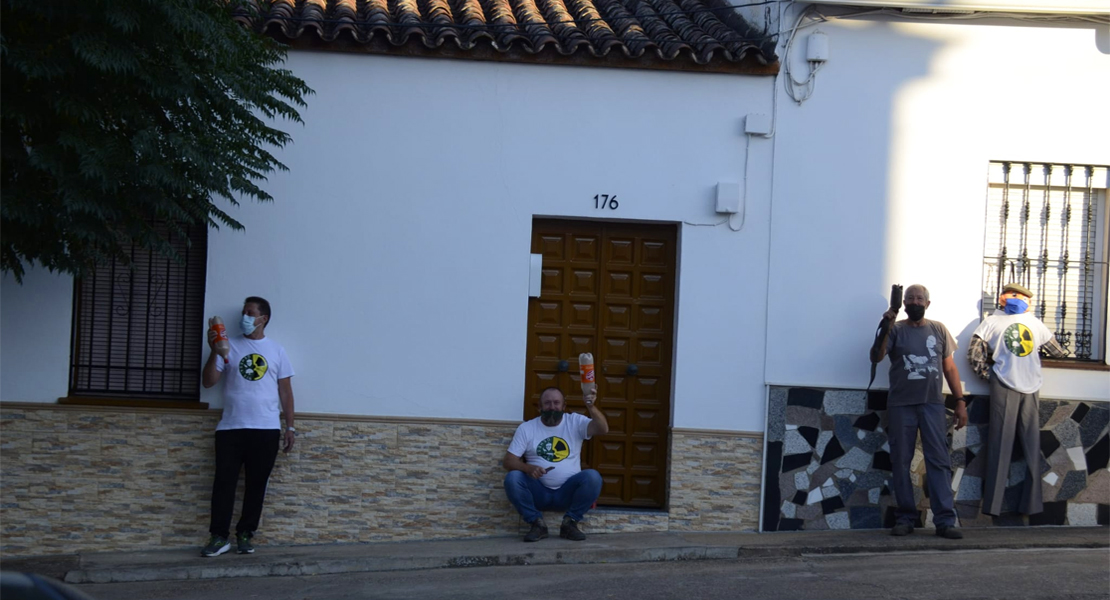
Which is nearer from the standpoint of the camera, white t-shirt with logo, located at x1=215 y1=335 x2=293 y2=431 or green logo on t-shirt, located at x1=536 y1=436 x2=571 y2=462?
white t-shirt with logo, located at x1=215 y1=335 x2=293 y2=431

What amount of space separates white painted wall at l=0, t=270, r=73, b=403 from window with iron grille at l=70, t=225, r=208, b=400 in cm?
16

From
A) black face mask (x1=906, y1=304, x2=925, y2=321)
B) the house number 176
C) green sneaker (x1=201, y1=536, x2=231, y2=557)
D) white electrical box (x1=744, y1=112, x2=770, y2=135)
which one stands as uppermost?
white electrical box (x1=744, y1=112, x2=770, y2=135)

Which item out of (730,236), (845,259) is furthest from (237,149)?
(845,259)

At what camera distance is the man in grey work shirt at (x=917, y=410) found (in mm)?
8164

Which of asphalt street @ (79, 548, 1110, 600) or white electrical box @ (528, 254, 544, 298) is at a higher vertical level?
white electrical box @ (528, 254, 544, 298)

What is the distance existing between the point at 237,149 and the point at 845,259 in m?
4.61

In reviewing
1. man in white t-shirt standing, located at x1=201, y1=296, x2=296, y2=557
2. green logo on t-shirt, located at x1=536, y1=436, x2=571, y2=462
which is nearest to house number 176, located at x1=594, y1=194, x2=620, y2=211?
green logo on t-shirt, located at x1=536, y1=436, x2=571, y2=462

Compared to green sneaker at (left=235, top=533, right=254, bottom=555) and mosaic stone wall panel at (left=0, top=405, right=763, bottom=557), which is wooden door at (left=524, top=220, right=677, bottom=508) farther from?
green sneaker at (left=235, top=533, right=254, bottom=555)

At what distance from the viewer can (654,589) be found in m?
6.93

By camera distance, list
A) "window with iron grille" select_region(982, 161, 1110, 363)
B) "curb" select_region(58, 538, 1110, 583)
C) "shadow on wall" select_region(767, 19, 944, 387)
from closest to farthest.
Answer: "curb" select_region(58, 538, 1110, 583)
"shadow on wall" select_region(767, 19, 944, 387)
"window with iron grille" select_region(982, 161, 1110, 363)

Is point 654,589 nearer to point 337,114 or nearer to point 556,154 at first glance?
point 556,154

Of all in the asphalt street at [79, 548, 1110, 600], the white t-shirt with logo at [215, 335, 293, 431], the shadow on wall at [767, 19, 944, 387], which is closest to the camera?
the asphalt street at [79, 548, 1110, 600]

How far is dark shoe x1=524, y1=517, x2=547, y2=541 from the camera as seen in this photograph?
802 cm

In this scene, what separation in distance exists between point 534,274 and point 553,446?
132cm
